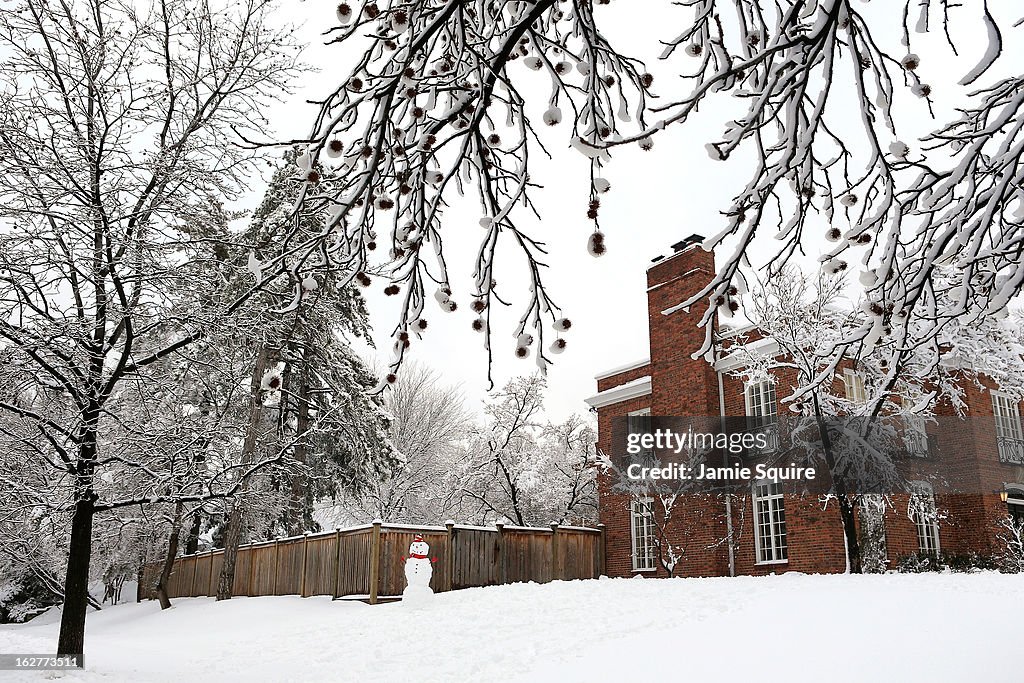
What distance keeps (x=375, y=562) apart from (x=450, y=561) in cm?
181

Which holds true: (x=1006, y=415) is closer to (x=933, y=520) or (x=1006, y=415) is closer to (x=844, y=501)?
(x=933, y=520)

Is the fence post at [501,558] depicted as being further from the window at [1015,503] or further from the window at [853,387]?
the window at [1015,503]

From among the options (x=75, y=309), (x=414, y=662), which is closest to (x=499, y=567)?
(x=414, y=662)

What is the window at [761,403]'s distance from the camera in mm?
17938

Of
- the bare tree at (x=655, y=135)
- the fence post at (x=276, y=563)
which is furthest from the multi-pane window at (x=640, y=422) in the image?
the bare tree at (x=655, y=135)

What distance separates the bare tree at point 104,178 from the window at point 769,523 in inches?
555

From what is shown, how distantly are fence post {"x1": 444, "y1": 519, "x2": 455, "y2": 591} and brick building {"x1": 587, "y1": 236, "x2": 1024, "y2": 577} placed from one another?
17.6 feet

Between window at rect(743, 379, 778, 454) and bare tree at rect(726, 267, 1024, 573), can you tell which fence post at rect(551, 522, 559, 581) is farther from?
bare tree at rect(726, 267, 1024, 573)

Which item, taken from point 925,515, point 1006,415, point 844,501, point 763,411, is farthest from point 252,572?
point 1006,415

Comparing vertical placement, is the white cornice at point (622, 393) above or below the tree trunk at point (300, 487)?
above

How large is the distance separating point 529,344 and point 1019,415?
21.4 metres

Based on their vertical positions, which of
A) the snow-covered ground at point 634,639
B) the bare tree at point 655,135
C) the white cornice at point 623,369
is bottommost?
the snow-covered ground at point 634,639

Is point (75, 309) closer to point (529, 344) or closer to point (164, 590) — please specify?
point (529, 344)

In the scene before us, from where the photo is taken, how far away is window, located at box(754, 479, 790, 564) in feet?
58.1
